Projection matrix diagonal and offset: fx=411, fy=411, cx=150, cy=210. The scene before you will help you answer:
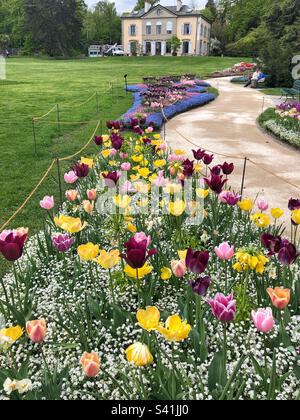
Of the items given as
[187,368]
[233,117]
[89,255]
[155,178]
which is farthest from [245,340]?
[233,117]

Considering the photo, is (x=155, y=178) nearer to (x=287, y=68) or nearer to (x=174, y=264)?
(x=174, y=264)

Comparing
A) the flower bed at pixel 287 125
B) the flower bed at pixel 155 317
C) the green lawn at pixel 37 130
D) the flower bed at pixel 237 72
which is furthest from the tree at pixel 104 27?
the flower bed at pixel 155 317

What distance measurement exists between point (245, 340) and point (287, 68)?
2413 cm

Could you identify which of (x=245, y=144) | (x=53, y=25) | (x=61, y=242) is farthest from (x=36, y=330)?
(x=53, y=25)

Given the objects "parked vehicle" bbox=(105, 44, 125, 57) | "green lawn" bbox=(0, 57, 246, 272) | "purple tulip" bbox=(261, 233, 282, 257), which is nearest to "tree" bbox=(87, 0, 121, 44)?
"parked vehicle" bbox=(105, 44, 125, 57)

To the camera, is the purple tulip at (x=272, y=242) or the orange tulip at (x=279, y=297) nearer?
the orange tulip at (x=279, y=297)

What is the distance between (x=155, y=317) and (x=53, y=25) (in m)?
64.9

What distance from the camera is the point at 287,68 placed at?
24.0 meters

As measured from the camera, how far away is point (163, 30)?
64.8 meters

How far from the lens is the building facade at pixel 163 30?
63562mm

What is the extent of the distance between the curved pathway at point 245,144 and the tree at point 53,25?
49.0 m

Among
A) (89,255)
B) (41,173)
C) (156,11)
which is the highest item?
(156,11)

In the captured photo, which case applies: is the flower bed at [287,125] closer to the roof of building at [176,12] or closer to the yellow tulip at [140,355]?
the yellow tulip at [140,355]

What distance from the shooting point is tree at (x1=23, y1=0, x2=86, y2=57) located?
58812mm
